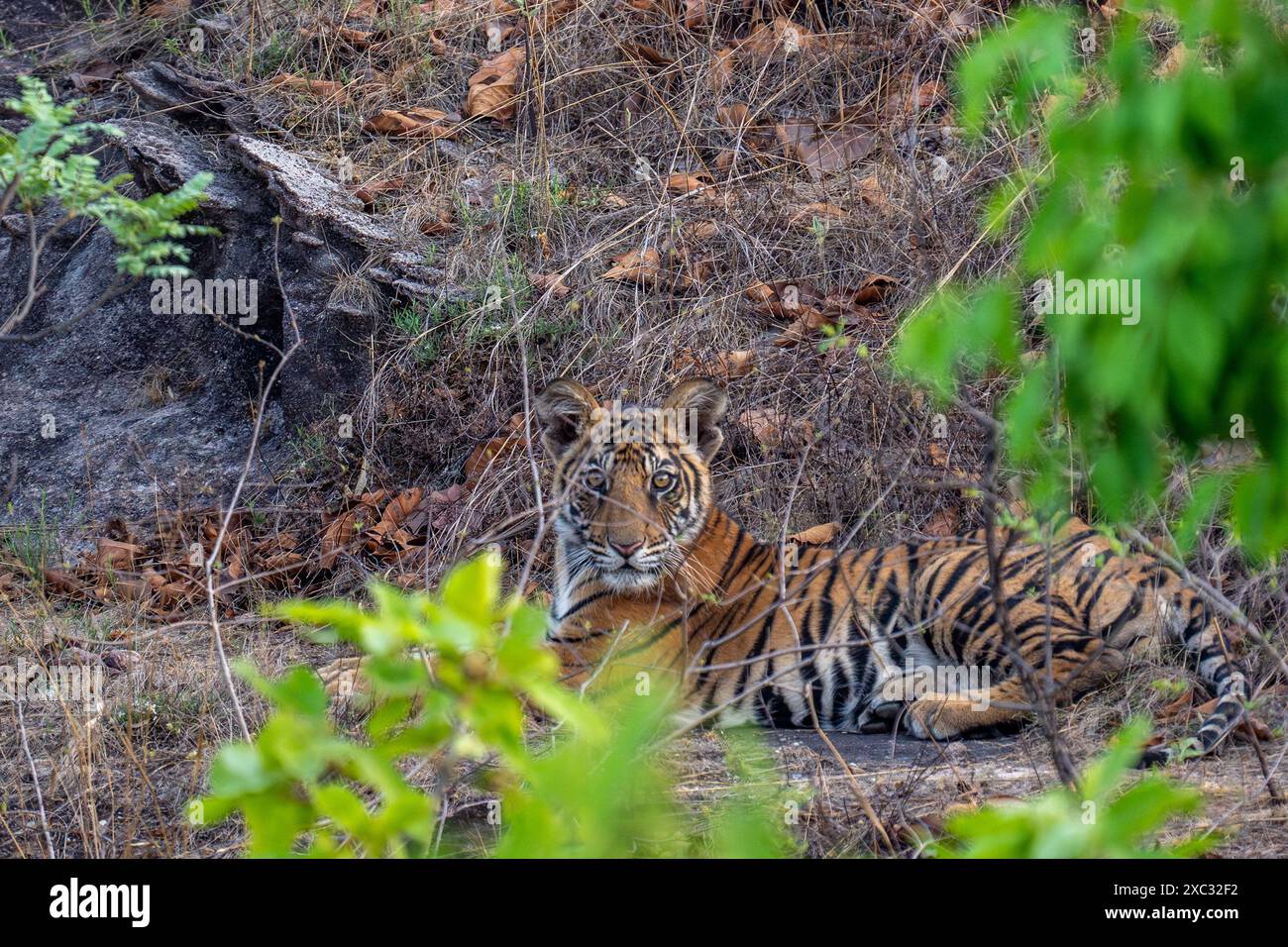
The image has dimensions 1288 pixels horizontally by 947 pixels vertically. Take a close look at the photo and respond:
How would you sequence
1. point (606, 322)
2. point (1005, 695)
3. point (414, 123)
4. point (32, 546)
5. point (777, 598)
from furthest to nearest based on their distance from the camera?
point (414, 123), point (606, 322), point (32, 546), point (777, 598), point (1005, 695)

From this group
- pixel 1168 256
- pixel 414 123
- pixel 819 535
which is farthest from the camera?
pixel 414 123

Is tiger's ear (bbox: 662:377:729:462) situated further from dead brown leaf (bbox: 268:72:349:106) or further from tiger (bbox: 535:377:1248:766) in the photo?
dead brown leaf (bbox: 268:72:349:106)

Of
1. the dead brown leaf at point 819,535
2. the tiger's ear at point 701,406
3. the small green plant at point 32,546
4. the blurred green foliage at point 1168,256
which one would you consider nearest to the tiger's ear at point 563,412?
the tiger's ear at point 701,406

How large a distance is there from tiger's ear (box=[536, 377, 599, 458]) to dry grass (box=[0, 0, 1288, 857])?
430 mm

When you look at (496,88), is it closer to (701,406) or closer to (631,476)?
(701,406)

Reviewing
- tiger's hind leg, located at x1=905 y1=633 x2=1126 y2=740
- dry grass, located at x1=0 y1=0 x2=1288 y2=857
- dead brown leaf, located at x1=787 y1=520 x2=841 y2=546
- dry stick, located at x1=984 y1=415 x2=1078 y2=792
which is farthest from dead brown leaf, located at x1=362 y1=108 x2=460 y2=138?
Result: dry stick, located at x1=984 y1=415 x2=1078 y2=792

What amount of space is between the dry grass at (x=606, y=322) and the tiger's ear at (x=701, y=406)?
73 centimetres

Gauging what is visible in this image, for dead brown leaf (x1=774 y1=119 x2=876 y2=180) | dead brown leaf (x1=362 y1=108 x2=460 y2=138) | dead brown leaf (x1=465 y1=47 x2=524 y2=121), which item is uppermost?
dead brown leaf (x1=465 y1=47 x2=524 y2=121)

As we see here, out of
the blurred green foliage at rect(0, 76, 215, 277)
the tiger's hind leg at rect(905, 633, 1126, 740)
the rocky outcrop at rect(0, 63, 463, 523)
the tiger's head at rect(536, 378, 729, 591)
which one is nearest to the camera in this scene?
the blurred green foliage at rect(0, 76, 215, 277)

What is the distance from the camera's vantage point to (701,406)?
5.82 metres

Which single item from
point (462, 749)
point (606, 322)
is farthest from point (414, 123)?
point (462, 749)

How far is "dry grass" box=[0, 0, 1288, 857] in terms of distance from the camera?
4461 millimetres

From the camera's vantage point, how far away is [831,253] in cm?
793

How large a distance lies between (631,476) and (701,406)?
54cm
